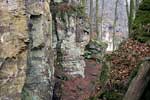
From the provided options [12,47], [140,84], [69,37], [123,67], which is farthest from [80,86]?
[140,84]

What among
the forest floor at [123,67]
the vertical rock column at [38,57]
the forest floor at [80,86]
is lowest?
the forest floor at [80,86]

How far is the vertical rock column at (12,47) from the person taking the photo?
14539mm

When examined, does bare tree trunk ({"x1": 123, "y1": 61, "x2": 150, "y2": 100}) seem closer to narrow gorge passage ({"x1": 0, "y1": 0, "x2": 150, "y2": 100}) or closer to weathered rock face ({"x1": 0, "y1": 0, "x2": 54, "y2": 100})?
narrow gorge passage ({"x1": 0, "y1": 0, "x2": 150, "y2": 100})

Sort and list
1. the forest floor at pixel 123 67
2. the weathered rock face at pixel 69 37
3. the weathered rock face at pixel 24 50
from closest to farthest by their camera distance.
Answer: the forest floor at pixel 123 67 → the weathered rock face at pixel 24 50 → the weathered rock face at pixel 69 37

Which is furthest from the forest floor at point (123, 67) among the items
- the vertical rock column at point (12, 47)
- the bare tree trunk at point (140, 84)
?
the vertical rock column at point (12, 47)

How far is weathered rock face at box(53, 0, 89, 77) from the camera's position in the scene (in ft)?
71.5

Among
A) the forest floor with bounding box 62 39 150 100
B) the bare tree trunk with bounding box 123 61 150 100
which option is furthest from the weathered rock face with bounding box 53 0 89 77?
the bare tree trunk with bounding box 123 61 150 100

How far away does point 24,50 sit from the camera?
51.7ft

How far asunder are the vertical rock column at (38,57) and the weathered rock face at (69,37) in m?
2.65

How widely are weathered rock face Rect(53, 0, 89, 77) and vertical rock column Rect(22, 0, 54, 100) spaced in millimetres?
2645

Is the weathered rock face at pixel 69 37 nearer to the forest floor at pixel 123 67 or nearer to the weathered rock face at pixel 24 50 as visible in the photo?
the weathered rock face at pixel 24 50

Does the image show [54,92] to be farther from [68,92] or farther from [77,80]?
[77,80]

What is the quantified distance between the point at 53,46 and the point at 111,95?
15874 millimetres

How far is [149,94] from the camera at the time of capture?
445 centimetres
